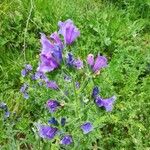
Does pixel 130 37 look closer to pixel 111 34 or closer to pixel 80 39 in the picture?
pixel 111 34

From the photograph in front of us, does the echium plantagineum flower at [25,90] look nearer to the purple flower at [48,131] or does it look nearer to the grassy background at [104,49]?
the grassy background at [104,49]

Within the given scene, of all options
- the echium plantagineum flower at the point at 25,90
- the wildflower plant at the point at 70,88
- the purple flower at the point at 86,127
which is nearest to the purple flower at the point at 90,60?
the wildflower plant at the point at 70,88

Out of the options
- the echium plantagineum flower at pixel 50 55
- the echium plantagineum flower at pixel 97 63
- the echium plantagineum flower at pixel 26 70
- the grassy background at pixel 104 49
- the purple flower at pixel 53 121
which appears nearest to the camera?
the echium plantagineum flower at pixel 50 55

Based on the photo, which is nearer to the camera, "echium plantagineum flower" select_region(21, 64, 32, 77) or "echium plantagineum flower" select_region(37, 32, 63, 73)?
"echium plantagineum flower" select_region(37, 32, 63, 73)

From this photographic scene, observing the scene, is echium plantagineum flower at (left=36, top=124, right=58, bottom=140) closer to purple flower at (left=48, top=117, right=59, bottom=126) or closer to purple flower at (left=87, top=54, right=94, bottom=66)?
purple flower at (left=48, top=117, right=59, bottom=126)

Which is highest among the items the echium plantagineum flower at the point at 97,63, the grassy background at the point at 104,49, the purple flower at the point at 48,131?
the echium plantagineum flower at the point at 97,63

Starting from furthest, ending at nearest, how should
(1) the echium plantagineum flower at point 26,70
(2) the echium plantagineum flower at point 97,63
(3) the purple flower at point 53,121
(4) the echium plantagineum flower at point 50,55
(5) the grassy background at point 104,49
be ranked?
1. (1) the echium plantagineum flower at point 26,70
2. (5) the grassy background at point 104,49
3. (3) the purple flower at point 53,121
4. (2) the echium plantagineum flower at point 97,63
5. (4) the echium plantagineum flower at point 50,55

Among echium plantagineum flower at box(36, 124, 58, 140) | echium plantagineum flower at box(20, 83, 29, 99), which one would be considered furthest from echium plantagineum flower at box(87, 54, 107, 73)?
echium plantagineum flower at box(20, 83, 29, 99)

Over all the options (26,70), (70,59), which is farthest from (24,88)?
(70,59)

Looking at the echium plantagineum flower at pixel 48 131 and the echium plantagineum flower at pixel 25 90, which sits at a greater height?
the echium plantagineum flower at pixel 48 131
